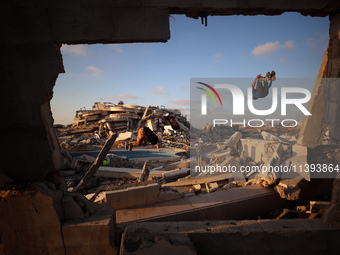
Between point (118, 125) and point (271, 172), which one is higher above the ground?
point (118, 125)

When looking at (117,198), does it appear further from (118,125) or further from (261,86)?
(118,125)

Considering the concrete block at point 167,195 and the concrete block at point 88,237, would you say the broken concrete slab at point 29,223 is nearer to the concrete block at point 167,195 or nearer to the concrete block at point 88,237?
the concrete block at point 88,237

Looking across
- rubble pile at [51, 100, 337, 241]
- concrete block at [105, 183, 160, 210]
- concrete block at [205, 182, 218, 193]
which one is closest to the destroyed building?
rubble pile at [51, 100, 337, 241]

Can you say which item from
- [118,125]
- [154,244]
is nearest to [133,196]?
[154,244]

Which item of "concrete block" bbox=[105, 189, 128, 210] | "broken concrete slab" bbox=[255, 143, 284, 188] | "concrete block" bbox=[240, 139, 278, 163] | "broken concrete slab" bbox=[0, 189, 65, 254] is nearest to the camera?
"broken concrete slab" bbox=[0, 189, 65, 254]

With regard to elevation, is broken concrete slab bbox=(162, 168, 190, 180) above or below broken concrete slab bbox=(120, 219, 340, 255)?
below

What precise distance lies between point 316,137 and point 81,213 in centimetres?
458

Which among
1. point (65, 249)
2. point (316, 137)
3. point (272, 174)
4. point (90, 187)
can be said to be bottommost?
point (90, 187)

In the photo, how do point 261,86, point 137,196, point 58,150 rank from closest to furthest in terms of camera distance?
point 58,150 → point 137,196 → point 261,86

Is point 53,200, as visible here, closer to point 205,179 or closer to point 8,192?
point 8,192

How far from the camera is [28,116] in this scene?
236 centimetres

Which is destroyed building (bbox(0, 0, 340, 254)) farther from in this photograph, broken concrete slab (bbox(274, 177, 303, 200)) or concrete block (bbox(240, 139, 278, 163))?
concrete block (bbox(240, 139, 278, 163))

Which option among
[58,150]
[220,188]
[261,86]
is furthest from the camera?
[261,86]

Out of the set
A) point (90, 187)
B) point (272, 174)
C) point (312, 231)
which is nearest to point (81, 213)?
point (312, 231)
